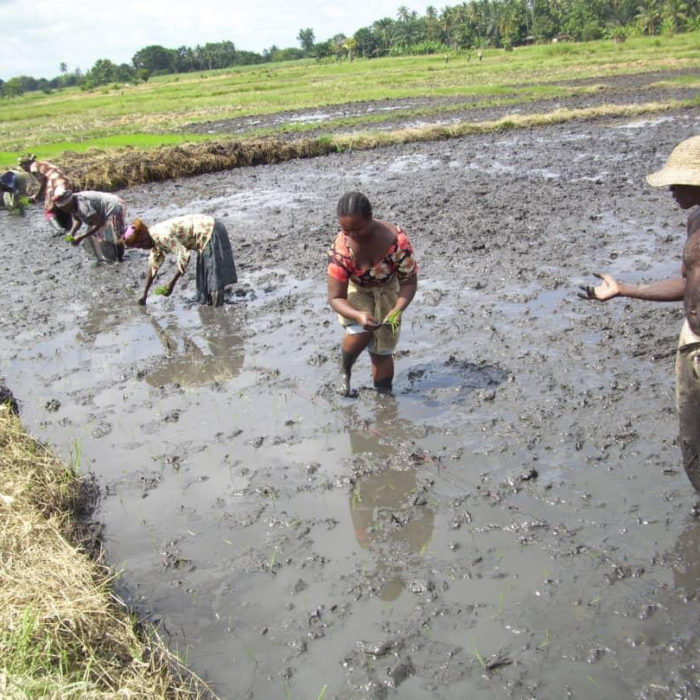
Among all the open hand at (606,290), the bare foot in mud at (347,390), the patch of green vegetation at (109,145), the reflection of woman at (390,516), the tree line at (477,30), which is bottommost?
the reflection of woman at (390,516)

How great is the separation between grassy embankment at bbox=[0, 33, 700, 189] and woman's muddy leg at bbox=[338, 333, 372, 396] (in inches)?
429

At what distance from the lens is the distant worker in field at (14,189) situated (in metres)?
13.1

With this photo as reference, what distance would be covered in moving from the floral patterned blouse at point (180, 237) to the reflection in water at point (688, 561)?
529 cm

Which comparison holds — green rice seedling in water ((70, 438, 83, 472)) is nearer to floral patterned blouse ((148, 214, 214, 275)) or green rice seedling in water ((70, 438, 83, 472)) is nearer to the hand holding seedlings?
the hand holding seedlings

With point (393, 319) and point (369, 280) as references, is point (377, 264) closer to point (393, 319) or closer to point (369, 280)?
point (369, 280)

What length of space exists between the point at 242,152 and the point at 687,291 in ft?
46.8

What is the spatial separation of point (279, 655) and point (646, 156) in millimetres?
12508

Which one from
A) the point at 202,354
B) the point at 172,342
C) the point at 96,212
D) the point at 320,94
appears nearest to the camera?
the point at 202,354

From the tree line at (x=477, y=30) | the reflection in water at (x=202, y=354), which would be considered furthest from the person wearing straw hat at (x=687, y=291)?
the tree line at (x=477, y=30)

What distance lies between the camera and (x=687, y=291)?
283 centimetres

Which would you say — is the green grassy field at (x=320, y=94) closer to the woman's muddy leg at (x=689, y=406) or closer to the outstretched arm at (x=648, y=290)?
the outstretched arm at (x=648, y=290)

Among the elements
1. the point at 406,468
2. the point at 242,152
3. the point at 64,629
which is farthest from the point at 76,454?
the point at 242,152

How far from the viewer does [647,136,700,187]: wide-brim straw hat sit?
2.75 meters

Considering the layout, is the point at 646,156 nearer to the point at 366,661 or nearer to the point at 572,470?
the point at 572,470
